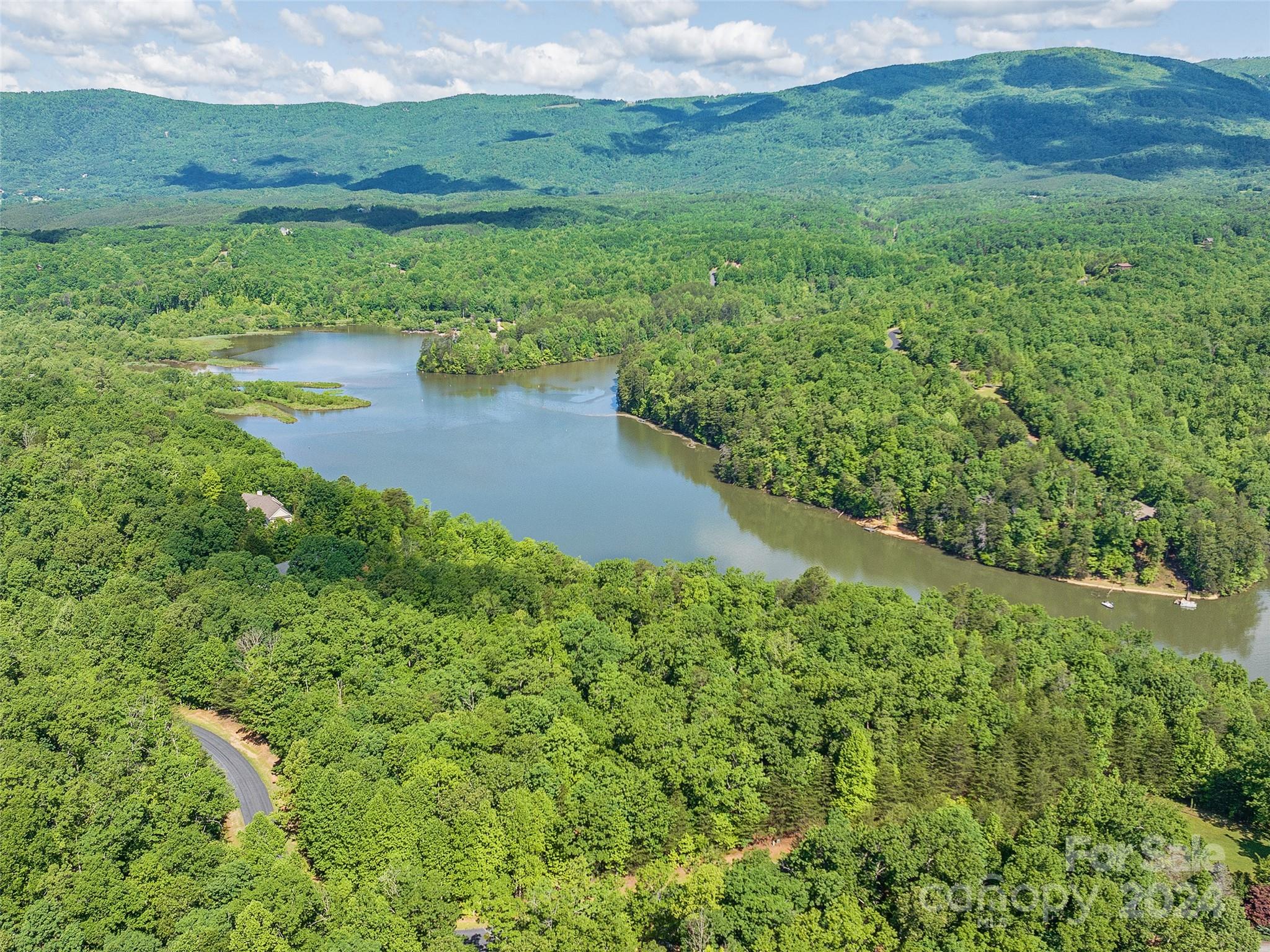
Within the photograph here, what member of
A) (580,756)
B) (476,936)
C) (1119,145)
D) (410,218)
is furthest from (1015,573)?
(1119,145)

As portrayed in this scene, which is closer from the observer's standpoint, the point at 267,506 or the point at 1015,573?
the point at 267,506

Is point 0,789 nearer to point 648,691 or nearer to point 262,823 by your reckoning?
point 262,823

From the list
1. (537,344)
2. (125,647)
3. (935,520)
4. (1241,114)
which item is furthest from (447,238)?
(1241,114)

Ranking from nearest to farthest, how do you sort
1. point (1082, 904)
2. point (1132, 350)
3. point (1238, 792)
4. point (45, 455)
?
point (1082, 904), point (1238, 792), point (45, 455), point (1132, 350)

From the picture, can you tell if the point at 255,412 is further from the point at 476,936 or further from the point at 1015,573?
the point at 476,936

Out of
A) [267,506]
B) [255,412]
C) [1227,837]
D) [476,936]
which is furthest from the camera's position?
[255,412]

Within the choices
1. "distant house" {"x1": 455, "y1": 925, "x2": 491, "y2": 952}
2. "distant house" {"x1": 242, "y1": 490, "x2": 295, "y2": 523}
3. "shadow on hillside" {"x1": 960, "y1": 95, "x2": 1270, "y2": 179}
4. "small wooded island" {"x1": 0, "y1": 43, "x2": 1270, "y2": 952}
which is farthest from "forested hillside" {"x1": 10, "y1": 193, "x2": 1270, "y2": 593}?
"shadow on hillside" {"x1": 960, "y1": 95, "x2": 1270, "y2": 179}

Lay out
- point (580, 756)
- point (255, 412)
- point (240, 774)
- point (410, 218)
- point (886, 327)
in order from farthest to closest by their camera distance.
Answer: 1. point (410, 218)
2. point (886, 327)
3. point (255, 412)
4. point (240, 774)
5. point (580, 756)
